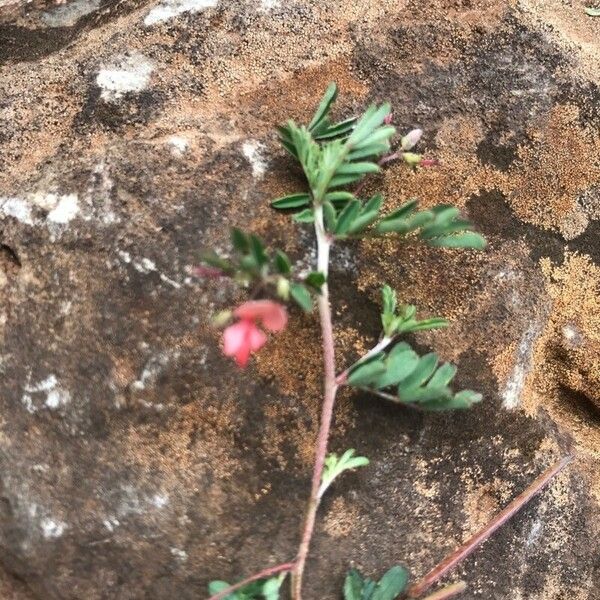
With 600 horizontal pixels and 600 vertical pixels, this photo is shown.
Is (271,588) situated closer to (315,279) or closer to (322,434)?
(322,434)

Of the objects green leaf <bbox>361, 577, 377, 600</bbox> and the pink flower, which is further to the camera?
green leaf <bbox>361, 577, 377, 600</bbox>

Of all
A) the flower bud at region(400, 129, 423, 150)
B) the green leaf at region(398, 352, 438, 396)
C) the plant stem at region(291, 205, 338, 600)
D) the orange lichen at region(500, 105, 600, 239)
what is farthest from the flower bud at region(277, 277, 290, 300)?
the orange lichen at region(500, 105, 600, 239)

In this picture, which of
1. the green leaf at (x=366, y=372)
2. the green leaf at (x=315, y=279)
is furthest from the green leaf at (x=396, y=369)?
the green leaf at (x=315, y=279)

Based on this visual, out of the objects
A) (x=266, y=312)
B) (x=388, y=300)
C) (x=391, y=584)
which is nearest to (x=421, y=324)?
(x=388, y=300)

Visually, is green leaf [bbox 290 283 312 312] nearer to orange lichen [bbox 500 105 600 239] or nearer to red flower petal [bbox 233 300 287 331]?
red flower petal [bbox 233 300 287 331]

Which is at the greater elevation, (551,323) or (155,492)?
(551,323)

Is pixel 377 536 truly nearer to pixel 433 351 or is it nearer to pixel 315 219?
pixel 433 351

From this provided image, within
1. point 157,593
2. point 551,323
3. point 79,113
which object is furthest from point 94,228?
point 551,323
